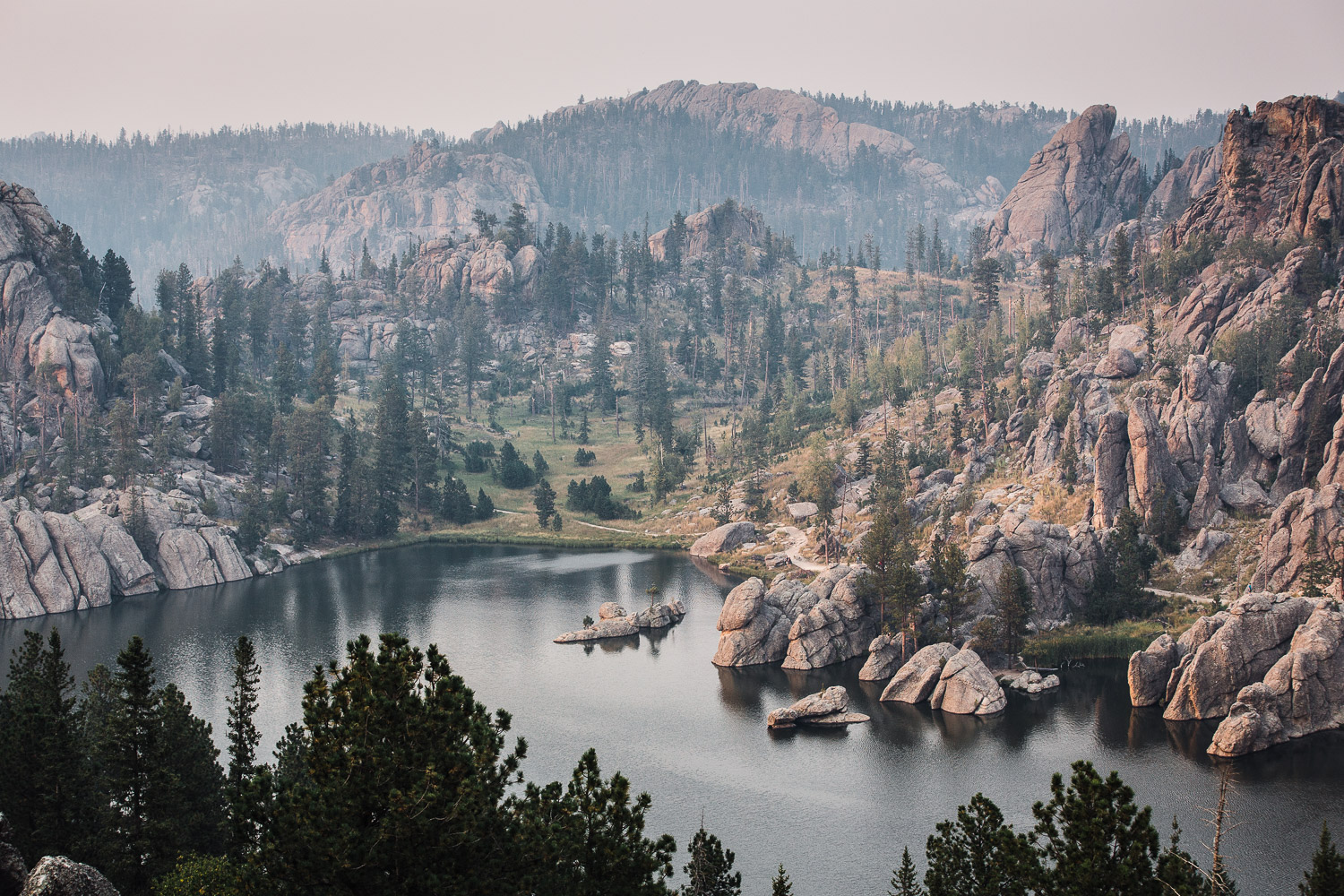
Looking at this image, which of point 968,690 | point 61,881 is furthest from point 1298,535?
point 61,881

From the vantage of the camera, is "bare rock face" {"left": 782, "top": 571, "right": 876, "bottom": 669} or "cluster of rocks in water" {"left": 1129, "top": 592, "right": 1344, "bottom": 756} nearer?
"cluster of rocks in water" {"left": 1129, "top": 592, "right": 1344, "bottom": 756}

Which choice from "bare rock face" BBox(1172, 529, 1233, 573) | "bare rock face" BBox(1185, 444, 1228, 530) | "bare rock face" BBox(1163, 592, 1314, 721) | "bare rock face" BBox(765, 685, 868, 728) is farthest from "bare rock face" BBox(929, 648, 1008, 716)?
"bare rock face" BBox(1185, 444, 1228, 530)

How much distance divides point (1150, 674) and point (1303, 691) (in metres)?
10.6

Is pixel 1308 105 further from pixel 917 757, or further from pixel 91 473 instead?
pixel 91 473

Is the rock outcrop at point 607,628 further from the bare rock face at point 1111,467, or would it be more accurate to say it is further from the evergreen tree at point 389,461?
the evergreen tree at point 389,461

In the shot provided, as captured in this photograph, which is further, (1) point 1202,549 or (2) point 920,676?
(1) point 1202,549

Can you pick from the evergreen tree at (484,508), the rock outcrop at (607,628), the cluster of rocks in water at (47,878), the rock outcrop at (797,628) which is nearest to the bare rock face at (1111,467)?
the rock outcrop at (797,628)

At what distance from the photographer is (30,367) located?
540 ft

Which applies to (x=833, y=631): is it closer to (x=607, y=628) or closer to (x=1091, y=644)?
(x=1091, y=644)

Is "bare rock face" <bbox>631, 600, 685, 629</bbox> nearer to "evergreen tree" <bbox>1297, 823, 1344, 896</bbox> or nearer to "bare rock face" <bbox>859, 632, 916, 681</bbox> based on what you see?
"bare rock face" <bbox>859, 632, 916, 681</bbox>

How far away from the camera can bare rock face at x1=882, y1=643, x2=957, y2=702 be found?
8744 centimetres

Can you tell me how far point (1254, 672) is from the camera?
8006cm

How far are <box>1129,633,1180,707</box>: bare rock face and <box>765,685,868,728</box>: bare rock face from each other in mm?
21774

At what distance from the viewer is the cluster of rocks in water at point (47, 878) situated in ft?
94.0
